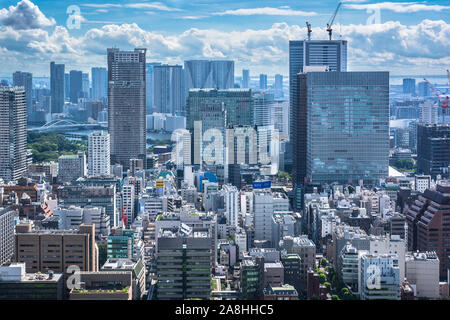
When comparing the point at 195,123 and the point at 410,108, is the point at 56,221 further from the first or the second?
the point at 195,123

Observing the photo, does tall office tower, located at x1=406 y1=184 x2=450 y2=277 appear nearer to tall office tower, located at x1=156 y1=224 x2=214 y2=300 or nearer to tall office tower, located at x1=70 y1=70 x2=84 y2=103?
tall office tower, located at x1=156 y1=224 x2=214 y2=300

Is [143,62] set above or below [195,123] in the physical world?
above

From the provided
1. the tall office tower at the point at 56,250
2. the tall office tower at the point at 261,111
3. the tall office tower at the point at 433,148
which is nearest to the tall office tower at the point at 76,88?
the tall office tower at the point at 56,250

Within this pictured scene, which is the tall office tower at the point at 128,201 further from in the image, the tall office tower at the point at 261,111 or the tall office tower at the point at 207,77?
the tall office tower at the point at 261,111

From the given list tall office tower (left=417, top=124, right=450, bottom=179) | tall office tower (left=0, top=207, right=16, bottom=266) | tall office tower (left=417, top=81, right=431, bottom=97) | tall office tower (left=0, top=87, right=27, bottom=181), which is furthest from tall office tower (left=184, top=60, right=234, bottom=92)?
tall office tower (left=0, top=207, right=16, bottom=266)

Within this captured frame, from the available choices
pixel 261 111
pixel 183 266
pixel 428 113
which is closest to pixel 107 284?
pixel 183 266
